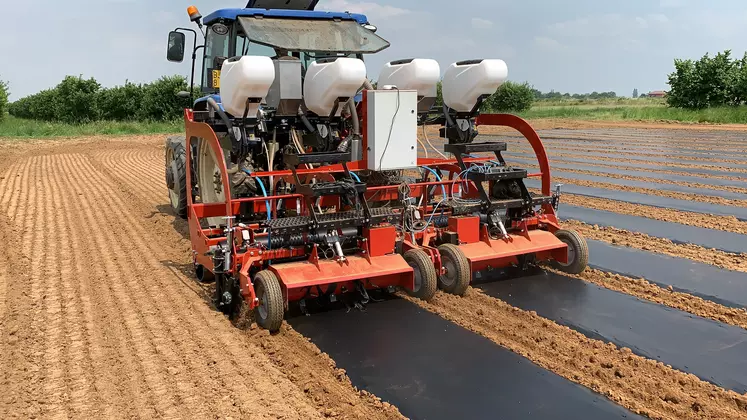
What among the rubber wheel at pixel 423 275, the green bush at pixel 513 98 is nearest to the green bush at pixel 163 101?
the green bush at pixel 513 98

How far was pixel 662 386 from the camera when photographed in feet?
12.2

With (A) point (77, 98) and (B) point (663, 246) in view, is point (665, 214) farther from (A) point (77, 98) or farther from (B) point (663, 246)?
(A) point (77, 98)

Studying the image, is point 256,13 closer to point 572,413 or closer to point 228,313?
point 228,313

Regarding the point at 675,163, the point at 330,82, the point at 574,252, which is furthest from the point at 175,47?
the point at 675,163

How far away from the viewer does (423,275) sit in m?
5.12

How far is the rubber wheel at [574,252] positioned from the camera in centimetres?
580

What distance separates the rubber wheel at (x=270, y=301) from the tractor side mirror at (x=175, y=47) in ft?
11.1

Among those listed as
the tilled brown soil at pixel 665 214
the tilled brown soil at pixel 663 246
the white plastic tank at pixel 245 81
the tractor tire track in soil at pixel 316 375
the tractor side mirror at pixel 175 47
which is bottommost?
the tractor tire track in soil at pixel 316 375

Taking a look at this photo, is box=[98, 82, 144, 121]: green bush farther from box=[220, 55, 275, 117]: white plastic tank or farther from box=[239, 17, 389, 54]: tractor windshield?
box=[220, 55, 275, 117]: white plastic tank

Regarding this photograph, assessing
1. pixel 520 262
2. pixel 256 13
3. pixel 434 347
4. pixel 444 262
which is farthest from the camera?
pixel 256 13

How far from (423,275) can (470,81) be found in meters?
2.11

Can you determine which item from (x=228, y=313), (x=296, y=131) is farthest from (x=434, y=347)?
(x=296, y=131)

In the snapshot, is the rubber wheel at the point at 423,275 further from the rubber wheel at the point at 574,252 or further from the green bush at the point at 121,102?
the green bush at the point at 121,102

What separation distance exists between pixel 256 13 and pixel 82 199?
6271mm
